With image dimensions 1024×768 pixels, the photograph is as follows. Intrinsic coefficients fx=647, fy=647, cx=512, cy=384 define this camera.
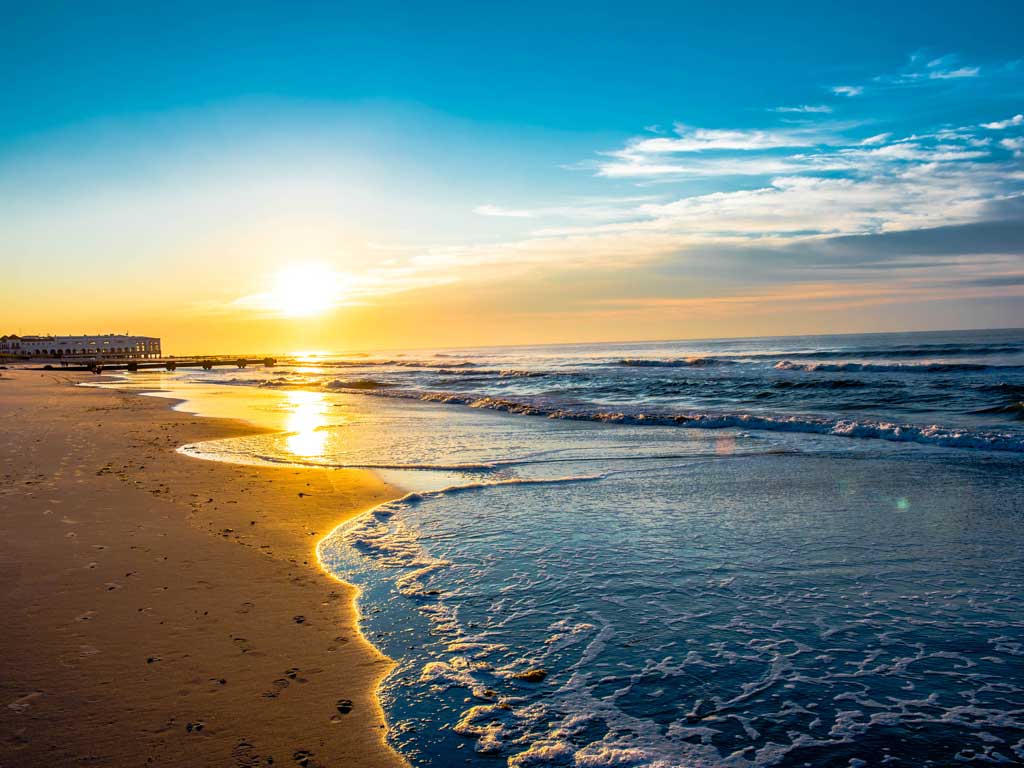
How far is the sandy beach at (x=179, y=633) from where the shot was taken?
3.50 meters

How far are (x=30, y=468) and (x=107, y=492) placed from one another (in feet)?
10.7

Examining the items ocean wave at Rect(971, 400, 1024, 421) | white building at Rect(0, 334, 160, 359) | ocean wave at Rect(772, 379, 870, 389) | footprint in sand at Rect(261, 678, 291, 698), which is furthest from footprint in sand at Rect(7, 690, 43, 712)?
white building at Rect(0, 334, 160, 359)

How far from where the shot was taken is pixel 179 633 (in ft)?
15.9

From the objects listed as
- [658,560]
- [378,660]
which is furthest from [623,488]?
[378,660]

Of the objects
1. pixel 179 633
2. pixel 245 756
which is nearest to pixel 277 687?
pixel 245 756

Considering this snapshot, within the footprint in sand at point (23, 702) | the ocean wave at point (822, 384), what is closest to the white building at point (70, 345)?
the ocean wave at point (822, 384)

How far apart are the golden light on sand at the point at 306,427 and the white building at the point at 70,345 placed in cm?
14324

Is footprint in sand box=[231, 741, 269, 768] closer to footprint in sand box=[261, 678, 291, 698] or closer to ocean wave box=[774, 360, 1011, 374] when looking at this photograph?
footprint in sand box=[261, 678, 291, 698]

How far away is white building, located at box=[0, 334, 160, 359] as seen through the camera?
156 m

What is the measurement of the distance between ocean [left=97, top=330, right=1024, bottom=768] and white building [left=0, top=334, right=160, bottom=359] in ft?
544

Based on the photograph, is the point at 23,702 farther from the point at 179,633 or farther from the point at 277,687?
the point at 277,687

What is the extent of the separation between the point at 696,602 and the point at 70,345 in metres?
191

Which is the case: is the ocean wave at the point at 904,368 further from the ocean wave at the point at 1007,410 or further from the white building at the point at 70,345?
the white building at the point at 70,345

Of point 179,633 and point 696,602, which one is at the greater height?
point 179,633
